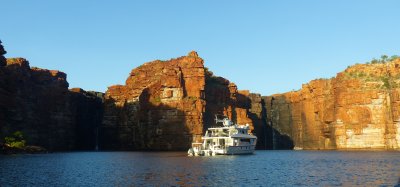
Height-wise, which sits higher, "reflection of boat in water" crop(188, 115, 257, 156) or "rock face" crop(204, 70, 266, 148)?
"rock face" crop(204, 70, 266, 148)

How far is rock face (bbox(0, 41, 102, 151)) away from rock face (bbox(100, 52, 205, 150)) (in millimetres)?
22566

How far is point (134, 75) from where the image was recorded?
180m

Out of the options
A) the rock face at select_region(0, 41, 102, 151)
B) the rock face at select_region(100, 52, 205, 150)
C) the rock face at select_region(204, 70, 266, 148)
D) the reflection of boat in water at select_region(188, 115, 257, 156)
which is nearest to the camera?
the reflection of boat in water at select_region(188, 115, 257, 156)

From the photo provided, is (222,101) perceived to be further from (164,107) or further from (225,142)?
(225,142)

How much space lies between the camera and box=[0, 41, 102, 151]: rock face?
142 m

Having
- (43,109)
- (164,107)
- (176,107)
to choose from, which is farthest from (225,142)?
(43,109)

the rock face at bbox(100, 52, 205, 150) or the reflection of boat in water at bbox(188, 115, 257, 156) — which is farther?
the rock face at bbox(100, 52, 205, 150)

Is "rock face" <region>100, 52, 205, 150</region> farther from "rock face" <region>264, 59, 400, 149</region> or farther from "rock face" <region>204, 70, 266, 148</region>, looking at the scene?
"rock face" <region>264, 59, 400, 149</region>

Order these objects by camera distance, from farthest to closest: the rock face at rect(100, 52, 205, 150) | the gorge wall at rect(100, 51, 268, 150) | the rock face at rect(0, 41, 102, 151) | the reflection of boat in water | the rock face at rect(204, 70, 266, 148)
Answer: the rock face at rect(204, 70, 266, 148)
the gorge wall at rect(100, 51, 268, 150)
the rock face at rect(100, 52, 205, 150)
the rock face at rect(0, 41, 102, 151)
the reflection of boat in water

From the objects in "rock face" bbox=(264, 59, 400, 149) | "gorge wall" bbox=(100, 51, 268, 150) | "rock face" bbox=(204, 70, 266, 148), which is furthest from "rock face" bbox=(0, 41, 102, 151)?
"rock face" bbox=(264, 59, 400, 149)

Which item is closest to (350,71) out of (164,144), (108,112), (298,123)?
(298,123)

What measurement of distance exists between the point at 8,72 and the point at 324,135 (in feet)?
399

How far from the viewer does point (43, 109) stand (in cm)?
16700

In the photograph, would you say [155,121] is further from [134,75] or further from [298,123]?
[298,123]
